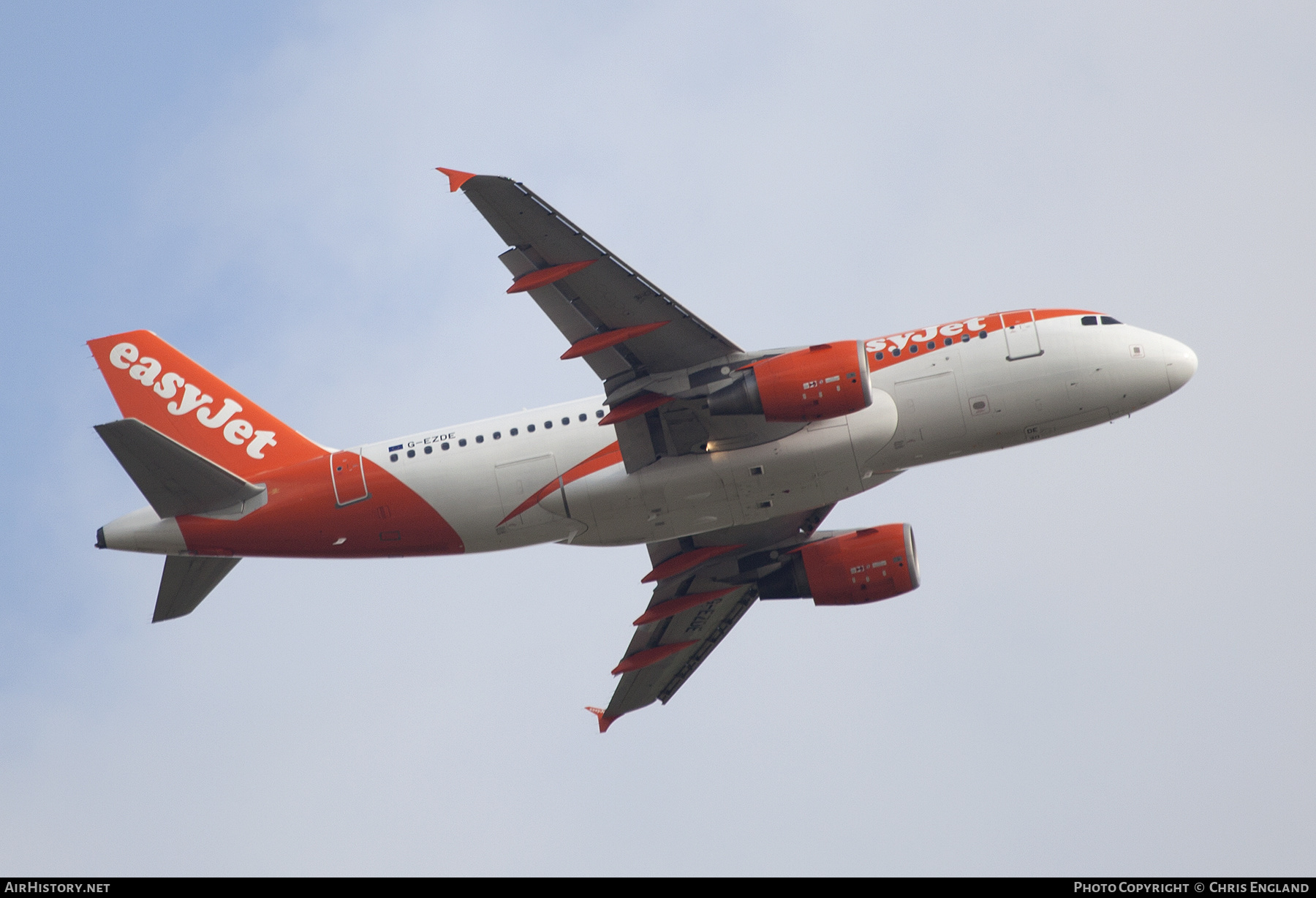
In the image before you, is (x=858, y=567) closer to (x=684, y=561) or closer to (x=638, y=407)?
(x=684, y=561)

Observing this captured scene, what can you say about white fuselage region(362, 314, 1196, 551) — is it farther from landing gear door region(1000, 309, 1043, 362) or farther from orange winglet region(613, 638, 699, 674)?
orange winglet region(613, 638, 699, 674)

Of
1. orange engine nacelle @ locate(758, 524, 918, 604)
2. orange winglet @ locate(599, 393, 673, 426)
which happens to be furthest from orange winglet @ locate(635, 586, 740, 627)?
orange winglet @ locate(599, 393, 673, 426)

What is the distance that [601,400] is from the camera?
35750 millimetres

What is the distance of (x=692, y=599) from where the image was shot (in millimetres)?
40531

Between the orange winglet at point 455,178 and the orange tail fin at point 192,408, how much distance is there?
10.8m

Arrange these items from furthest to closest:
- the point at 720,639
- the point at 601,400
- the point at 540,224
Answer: the point at 720,639 < the point at 601,400 < the point at 540,224

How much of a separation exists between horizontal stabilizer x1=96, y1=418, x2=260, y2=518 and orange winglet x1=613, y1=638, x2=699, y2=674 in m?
12.9

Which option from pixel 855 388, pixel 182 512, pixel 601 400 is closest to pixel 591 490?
pixel 601 400

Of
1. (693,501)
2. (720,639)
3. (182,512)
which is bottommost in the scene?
(720,639)

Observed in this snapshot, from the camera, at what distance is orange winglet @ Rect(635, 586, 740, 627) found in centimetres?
4038

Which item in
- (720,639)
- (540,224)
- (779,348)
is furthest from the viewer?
(720,639)

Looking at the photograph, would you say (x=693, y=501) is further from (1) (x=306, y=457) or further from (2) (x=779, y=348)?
(1) (x=306, y=457)

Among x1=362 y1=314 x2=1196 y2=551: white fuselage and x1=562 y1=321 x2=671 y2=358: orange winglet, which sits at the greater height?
x1=562 y1=321 x2=671 y2=358: orange winglet

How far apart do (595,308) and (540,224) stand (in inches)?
110
